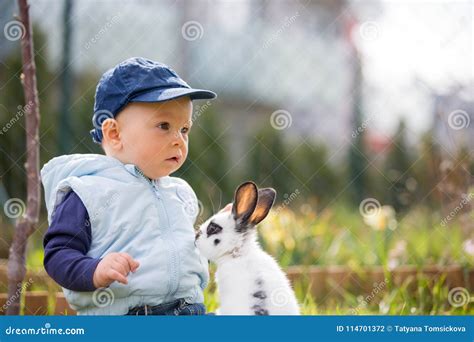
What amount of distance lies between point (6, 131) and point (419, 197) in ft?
6.76

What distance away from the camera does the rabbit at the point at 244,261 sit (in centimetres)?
151

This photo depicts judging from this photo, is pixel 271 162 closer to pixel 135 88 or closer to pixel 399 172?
pixel 399 172

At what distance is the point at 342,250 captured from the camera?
2854mm

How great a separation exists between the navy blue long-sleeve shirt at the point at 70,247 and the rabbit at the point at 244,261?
0.85 ft

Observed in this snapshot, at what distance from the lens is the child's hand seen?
1423 mm

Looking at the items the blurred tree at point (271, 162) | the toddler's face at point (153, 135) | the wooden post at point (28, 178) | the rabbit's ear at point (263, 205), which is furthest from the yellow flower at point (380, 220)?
the wooden post at point (28, 178)

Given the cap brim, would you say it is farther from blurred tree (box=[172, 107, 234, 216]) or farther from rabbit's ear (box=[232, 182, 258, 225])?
blurred tree (box=[172, 107, 234, 216])

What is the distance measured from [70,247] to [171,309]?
0.93 ft

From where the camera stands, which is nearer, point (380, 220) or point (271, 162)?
point (380, 220)

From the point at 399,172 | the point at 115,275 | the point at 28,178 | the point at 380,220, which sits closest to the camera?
the point at 115,275

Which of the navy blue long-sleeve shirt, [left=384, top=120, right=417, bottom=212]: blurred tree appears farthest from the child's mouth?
[left=384, top=120, right=417, bottom=212]: blurred tree

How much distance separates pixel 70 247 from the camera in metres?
1.49

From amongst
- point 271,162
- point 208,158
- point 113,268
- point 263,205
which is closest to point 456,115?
point 271,162
